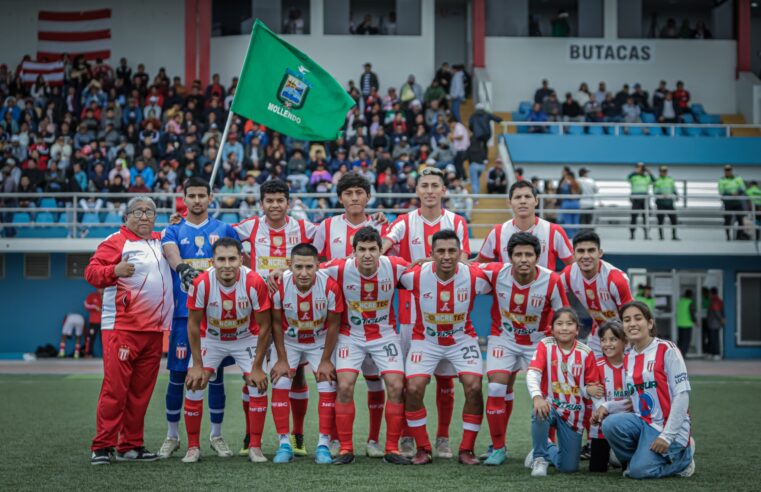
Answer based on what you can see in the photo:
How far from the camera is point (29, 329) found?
24.7 meters

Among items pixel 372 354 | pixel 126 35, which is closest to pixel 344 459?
pixel 372 354

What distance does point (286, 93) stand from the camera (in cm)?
1107

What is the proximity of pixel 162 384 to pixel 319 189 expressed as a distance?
7809mm

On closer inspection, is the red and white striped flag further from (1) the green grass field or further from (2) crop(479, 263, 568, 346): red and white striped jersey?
(2) crop(479, 263, 568, 346): red and white striped jersey

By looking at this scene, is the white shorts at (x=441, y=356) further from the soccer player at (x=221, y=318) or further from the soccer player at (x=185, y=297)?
the soccer player at (x=185, y=297)

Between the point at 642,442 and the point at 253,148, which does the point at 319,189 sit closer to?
the point at 253,148

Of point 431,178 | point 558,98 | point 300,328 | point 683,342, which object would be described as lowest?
point 683,342

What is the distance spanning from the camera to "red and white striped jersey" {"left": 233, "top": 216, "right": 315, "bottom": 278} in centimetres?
950

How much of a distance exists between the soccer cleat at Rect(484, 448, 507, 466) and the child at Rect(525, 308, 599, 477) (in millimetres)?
299

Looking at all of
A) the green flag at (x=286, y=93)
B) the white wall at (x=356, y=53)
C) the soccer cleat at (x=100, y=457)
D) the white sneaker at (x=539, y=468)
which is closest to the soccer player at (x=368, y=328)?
the white sneaker at (x=539, y=468)

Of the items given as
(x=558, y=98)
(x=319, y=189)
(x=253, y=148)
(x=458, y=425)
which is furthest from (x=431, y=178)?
(x=558, y=98)

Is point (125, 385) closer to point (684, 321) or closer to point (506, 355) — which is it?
point (506, 355)

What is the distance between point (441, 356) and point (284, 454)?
1.59 meters

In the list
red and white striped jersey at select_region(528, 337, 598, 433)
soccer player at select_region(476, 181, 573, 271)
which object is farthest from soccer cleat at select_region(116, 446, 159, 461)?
soccer player at select_region(476, 181, 573, 271)
